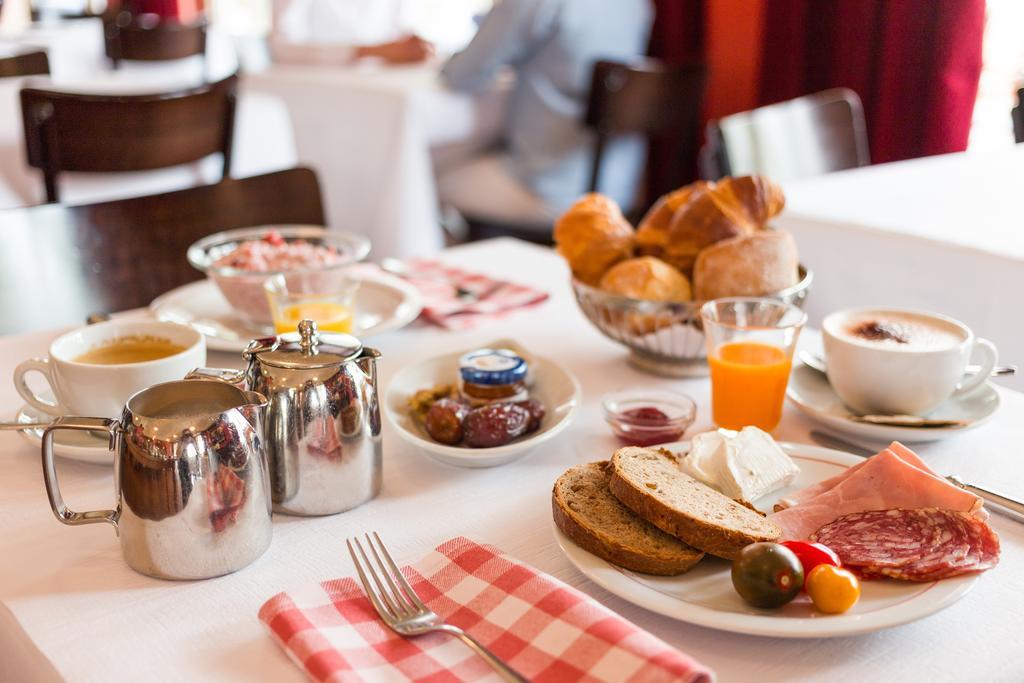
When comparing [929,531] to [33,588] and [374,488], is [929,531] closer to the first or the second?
[374,488]

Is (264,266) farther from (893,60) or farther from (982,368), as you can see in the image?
(893,60)

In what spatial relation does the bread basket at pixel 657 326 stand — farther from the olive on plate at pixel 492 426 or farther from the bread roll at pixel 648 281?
the olive on plate at pixel 492 426

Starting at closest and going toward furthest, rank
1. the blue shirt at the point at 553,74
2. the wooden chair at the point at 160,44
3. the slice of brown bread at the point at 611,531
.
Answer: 1. the slice of brown bread at the point at 611,531
2. the blue shirt at the point at 553,74
3. the wooden chair at the point at 160,44

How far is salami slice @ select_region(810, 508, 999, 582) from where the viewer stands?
66 cm

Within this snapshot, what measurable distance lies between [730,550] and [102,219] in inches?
43.8

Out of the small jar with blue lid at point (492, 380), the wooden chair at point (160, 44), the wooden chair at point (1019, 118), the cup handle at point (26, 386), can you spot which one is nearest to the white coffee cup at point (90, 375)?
the cup handle at point (26, 386)

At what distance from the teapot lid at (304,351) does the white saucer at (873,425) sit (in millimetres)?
443

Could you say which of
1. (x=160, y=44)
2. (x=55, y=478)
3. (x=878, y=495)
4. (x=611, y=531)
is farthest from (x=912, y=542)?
(x=160, y=44)

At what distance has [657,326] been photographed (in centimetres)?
104

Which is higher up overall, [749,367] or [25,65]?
[25,65]

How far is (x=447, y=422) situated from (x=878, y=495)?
35 centimetres

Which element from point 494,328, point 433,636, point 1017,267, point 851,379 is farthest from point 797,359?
point 433,636

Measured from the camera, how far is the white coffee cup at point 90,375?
86 centimetres

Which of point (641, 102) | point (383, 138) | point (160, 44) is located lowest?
point (383, 138)
